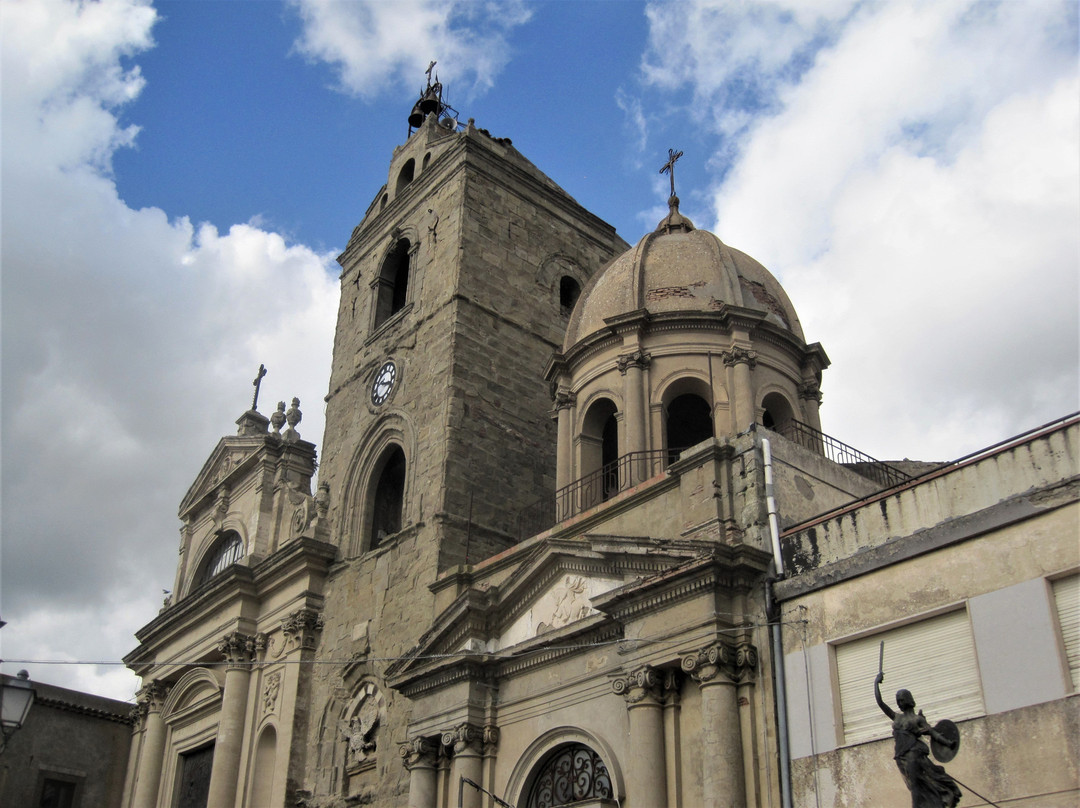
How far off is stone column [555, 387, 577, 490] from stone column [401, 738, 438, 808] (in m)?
4.95

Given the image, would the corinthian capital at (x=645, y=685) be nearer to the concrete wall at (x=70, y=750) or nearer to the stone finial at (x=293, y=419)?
the stone finial at (x=293, y=419)

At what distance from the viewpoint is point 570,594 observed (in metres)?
15.8

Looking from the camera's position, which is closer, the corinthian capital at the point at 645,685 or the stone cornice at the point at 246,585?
the corinthian capital at the point at 645,685

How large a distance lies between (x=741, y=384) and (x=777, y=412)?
1.42 meters

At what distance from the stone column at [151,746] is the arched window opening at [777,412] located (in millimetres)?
16348

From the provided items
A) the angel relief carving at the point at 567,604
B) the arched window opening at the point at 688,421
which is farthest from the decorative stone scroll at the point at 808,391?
the angel relief carving at the point at 567,604

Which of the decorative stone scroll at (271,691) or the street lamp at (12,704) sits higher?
the decorative stone scroll at (271,691)

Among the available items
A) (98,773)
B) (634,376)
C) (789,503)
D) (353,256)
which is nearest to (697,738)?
(789,503)

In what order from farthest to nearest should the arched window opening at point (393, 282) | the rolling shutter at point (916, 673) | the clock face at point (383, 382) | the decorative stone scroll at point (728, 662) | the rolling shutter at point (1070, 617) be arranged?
the arched window opening at point (393, 282)
the clock face at point (383, 382)
the decorative stone scroll at point (728, 662)
the rolling shutter at point (916, 673)
the rolling shutter at point (1070, 617)

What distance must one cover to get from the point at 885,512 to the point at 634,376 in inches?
286

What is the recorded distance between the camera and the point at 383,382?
2448 centimetres

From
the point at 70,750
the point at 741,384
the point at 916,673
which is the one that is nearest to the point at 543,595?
the point at 741,384

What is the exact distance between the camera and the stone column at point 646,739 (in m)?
13.1

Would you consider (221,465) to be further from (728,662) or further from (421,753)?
(728,662)
